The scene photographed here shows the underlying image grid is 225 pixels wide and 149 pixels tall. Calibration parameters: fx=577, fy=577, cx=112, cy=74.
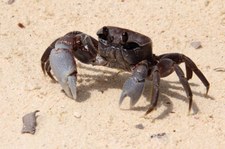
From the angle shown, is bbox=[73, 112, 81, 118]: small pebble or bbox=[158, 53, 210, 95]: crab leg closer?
bbox=[73, 112, 81, 118]: small pebble

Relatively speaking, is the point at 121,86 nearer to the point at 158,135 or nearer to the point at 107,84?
the point at 107,84

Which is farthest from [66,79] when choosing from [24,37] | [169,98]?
[24,37]

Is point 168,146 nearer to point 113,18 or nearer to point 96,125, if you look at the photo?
point 96,125

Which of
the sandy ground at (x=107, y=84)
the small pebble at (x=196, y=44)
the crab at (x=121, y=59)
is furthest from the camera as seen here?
the small pebble at (x=196, y=44)

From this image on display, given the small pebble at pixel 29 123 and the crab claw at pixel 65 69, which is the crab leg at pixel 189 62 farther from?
the small pebble at pixel 29 123

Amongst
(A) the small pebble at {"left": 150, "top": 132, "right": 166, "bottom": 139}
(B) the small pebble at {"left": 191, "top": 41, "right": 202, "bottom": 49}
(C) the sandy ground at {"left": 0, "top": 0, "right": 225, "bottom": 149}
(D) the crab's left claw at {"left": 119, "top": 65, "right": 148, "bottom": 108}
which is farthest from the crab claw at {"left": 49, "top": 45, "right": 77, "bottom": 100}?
(B) the small pebble at {"left": 191, "top": 41, "right": 202, "bottom": 49}

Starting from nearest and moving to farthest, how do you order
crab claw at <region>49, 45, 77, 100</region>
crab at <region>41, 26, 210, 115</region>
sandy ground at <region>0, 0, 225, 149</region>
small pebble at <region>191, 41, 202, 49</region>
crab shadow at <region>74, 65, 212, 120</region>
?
sandy ground at <region>0, 0, 225, 149</region> < crab at <region>41, 26, 210, 115</region> < crab claw at <region>49, 45, 77, 100</region> < crab shadow at <region>74, 65, 212, 120</region> < small pebble at <region>191, 41, 202, 49</region>

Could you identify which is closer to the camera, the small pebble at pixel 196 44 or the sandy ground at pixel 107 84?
the sandy ground at pixel 107 84

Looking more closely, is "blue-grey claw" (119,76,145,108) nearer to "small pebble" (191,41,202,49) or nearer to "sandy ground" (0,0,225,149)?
"sandy ground" (0,0,225,149)

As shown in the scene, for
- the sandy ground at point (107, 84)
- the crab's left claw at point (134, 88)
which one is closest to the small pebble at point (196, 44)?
the sandy ground at point (107, 84)
